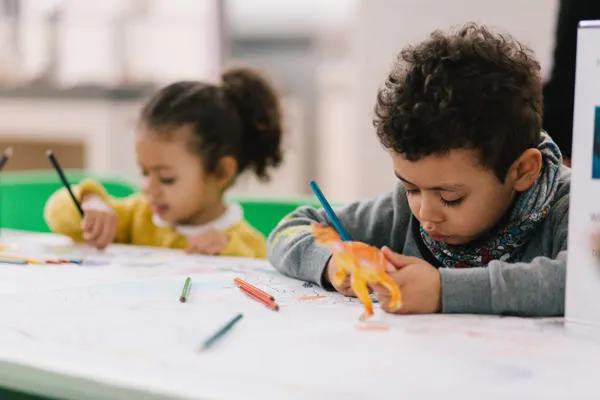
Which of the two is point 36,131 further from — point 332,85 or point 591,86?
point 591,86

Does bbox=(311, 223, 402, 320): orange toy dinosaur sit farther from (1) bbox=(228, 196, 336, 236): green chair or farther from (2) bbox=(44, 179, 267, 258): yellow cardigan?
(1) bbox=(228, 196, 336, 236): green chair

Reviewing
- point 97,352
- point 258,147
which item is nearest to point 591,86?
point 97,352

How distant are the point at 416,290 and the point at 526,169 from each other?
20cm

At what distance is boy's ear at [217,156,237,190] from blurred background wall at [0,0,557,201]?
1.16 m

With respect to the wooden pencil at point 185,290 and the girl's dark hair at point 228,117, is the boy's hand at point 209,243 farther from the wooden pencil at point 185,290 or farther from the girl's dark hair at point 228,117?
the wooden pencil at point 185,290

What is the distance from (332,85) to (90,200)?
1.67 meters

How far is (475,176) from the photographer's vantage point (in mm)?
773

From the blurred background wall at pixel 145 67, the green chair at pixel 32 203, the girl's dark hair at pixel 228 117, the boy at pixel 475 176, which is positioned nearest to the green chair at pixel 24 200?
the green chair at pixel 32 203

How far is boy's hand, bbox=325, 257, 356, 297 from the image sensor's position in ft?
2.51

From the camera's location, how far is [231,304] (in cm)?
71

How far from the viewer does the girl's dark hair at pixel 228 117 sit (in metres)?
1.40

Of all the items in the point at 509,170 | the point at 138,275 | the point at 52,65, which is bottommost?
the point at 138,275

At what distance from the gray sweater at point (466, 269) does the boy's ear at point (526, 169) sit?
0.04 m

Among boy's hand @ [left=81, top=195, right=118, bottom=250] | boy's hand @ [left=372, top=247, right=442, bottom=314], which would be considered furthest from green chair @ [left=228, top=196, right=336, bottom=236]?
boy's hand @ [left=372, top=247, right=442, bottom=314]
